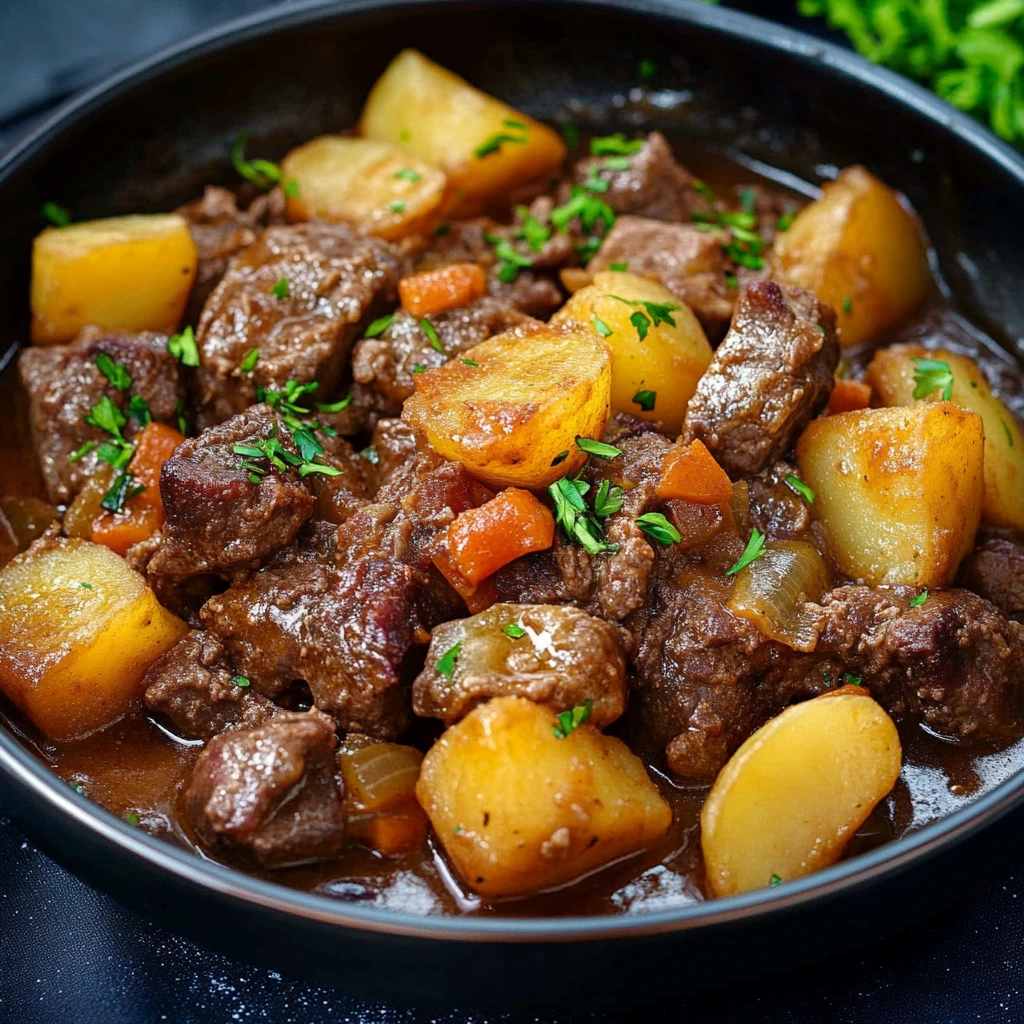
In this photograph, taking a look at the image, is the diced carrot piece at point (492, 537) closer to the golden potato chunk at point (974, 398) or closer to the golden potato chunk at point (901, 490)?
the golden potato chunk at point (901, 490)

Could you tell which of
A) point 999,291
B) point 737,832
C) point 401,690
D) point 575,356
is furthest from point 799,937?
point 999,291

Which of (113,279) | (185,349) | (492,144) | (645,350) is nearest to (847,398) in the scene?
(645,350)

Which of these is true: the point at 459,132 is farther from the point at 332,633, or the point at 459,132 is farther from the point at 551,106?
the point at 332,633

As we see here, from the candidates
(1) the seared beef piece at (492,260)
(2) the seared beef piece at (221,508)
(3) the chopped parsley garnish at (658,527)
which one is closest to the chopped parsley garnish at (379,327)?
(1) the seared beef piece at (492,260)

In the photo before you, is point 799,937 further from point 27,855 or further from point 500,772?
point 27,855

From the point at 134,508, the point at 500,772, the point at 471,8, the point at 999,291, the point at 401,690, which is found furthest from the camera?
the point at 471,8

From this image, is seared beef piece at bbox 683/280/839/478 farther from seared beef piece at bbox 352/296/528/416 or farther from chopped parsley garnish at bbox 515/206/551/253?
chopped parsley garnish at bbox 515/206/551/253
